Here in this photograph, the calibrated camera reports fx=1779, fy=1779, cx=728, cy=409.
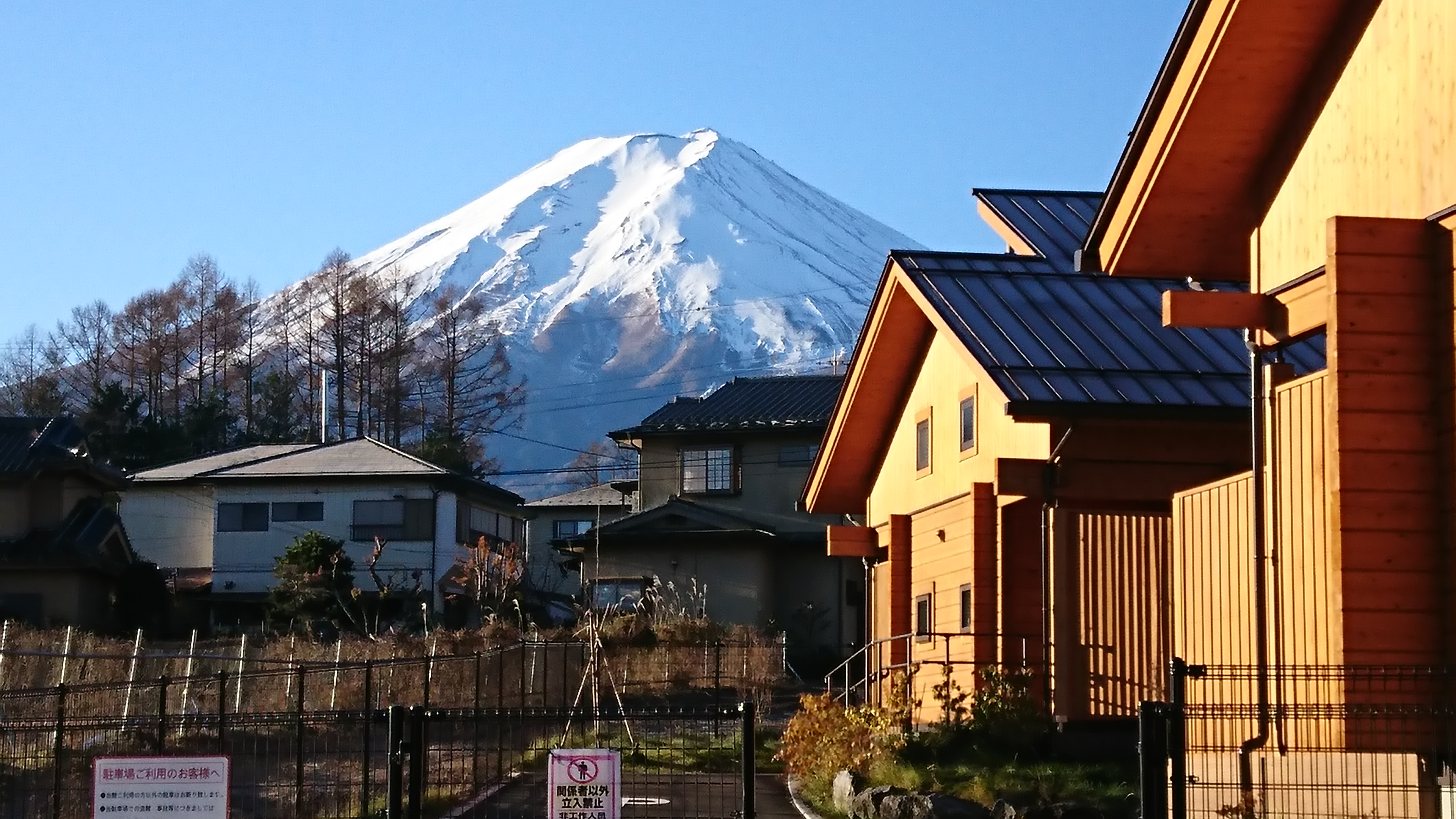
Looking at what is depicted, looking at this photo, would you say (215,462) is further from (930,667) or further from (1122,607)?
(1122,607)

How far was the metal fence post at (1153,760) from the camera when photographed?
9.29m

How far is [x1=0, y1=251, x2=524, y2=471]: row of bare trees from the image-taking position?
7062 centimetres

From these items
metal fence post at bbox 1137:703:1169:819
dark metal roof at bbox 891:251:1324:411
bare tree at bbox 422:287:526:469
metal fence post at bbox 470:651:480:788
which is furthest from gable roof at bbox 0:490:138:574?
metal fence post at bbox 1137:703:1169:819

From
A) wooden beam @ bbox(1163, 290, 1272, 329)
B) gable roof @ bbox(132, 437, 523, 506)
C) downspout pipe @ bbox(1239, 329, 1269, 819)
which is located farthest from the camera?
gable roof @ bbox(132, 437, 523, 506)

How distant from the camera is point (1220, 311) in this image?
12805mm

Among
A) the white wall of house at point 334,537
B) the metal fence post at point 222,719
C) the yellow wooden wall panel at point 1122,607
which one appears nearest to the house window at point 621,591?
the white wall of house at point 334,537

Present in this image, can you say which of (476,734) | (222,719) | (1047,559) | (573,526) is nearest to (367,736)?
(222,719)

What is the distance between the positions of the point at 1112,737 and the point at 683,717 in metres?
8.75

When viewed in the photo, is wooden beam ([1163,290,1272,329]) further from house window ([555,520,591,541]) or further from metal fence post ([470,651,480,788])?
house window ([555,520,591,541])

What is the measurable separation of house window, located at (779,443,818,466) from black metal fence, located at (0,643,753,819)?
14527 millimetres

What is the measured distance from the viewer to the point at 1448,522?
1100 cm

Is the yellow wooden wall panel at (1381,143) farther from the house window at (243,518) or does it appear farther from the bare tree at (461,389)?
the bare tree at (461,389)

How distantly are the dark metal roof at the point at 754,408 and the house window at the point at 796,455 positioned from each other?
66 cm

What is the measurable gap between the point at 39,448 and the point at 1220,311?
118ft
